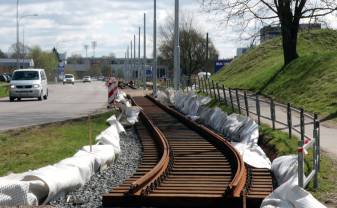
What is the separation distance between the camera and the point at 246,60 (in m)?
71.7

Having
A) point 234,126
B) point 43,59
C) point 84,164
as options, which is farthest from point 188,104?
point 43,59

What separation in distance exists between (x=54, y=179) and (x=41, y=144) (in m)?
7.21

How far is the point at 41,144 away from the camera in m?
16.3

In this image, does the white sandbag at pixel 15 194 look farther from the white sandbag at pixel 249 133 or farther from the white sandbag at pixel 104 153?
the white sandbag at pixel 249 133

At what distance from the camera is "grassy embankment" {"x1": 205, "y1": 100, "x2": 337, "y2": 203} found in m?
9.86

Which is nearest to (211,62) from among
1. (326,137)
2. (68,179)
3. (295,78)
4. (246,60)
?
(246,60)

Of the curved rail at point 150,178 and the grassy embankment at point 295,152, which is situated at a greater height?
the curved rail at point 150,178

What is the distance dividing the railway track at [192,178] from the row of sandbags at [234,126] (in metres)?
0.39

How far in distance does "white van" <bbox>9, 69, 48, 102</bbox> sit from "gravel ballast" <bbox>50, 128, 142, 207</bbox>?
27.0m

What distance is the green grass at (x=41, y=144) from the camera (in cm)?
1288

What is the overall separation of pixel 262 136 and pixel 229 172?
5772mm

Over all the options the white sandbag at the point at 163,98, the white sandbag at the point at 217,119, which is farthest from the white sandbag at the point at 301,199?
the white sandbag at the point at 163,98

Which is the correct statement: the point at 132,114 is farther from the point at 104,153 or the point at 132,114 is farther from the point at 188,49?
the point at 188,49

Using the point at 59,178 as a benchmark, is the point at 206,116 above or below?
below
